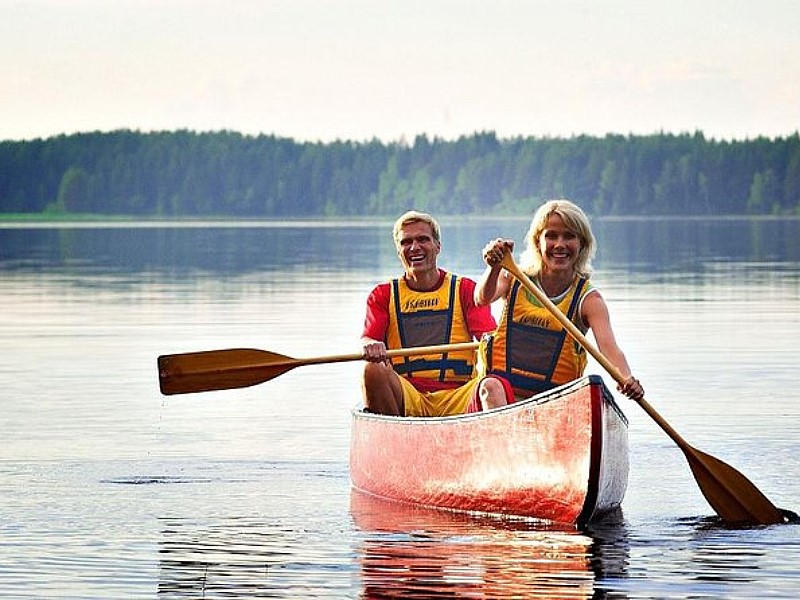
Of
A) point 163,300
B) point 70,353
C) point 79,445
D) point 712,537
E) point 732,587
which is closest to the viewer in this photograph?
point 732,587

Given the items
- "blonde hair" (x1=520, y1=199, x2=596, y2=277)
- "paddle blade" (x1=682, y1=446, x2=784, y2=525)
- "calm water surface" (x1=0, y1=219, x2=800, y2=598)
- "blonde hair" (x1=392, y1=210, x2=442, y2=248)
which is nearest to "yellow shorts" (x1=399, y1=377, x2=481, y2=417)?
"calm water surface" (x1=0, y1=219, x2=800, y2=598)

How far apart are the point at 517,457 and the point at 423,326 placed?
139cm

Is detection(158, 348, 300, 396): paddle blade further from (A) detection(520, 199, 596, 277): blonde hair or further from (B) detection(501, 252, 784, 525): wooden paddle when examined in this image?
(B) detection(501, 252, 784, 525): wooden paddle

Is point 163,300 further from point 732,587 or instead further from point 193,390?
point 732,587

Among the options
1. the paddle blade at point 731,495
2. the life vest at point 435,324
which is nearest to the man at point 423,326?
the life vest at point 435,324

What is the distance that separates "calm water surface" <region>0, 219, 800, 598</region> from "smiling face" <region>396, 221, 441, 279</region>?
123 centimetres

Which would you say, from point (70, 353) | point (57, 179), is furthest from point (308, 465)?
point (57, 179)

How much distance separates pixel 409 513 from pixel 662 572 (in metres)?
2.03

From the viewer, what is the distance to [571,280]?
9477 mm

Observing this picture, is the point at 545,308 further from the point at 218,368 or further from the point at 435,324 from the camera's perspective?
the point at 218,368

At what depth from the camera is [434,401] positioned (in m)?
10.4

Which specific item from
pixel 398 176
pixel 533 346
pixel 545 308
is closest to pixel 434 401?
pixel 533 346

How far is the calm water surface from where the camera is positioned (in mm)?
8070

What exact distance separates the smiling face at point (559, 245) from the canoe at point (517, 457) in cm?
72
